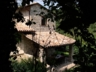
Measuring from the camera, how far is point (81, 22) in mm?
1621

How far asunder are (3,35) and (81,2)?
39.7 inches

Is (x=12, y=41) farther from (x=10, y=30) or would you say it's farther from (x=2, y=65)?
(x=2, y=65)

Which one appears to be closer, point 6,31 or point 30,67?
point 6,31

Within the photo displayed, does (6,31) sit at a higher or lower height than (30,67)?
lower

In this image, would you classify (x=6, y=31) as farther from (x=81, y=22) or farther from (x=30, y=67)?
(x=30, y=67)

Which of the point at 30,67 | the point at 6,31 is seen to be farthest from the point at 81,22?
the point at 30,67

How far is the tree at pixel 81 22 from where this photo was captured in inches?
58.6

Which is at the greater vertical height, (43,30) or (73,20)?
(43,30)

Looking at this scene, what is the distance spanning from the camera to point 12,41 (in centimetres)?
216

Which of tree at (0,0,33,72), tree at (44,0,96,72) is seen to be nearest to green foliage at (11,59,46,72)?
tree at (0,0,33,72)

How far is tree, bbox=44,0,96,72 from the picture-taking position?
4.88 feet

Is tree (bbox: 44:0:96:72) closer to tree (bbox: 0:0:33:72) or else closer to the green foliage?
tree (bbox: 0:0:33:72)

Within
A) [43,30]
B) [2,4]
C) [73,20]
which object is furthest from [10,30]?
[43,30]

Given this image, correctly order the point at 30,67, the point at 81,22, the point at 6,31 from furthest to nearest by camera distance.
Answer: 1. the point at 30,67
2. the point at 6,31
3. the point at 81,22
